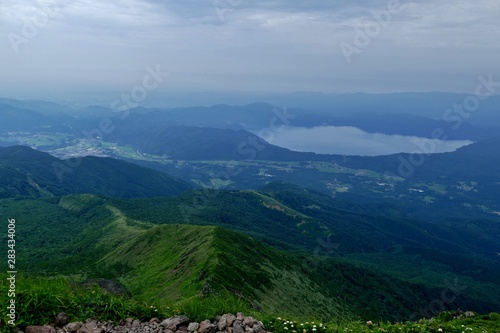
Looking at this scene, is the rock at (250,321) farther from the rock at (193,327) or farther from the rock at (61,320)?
the rock at (61,320)

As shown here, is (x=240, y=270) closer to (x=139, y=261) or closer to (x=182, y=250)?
(x=182, y=250)

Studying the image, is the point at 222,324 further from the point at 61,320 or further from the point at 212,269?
the point at 212,269

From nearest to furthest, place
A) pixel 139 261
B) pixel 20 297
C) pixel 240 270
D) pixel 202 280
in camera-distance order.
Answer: pixel 20 297
pixel 202 280
pixel 240 270
pixel 139 261

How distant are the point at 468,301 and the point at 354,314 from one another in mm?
98489

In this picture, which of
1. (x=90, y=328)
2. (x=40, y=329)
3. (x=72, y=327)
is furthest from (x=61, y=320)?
(x=90, y=328)

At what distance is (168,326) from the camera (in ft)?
42.7

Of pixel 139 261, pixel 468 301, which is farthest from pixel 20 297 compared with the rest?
pixel 468 301

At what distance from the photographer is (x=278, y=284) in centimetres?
7681

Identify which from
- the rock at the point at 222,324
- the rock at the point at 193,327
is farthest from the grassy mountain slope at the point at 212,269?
the rock at the point at 222,324

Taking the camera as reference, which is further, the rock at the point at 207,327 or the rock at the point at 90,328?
the rock at the point at 207,327

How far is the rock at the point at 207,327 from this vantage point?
1289cm

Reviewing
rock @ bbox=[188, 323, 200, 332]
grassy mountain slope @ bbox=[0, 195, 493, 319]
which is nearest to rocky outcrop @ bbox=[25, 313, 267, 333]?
rock @ bbox=[188, 323, 200, 332]

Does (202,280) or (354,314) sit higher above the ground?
(202,280)

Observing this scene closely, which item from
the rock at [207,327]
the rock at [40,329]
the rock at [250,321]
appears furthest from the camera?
the rock at [250,321]
